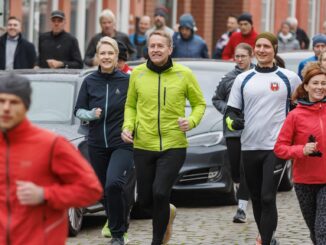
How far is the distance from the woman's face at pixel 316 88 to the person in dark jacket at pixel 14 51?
938cm

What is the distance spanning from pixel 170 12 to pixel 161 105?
22316 millimetres

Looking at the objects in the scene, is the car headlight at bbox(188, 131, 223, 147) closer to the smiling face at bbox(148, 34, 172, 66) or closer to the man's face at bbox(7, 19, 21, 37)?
the smiling face at bbox(148, 34, 172, 66)

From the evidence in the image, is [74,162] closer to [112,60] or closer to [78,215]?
[112,60]

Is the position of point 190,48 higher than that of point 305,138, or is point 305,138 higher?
point 190,48

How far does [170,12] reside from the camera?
3266 centimetres

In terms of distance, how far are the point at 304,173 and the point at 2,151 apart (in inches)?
141

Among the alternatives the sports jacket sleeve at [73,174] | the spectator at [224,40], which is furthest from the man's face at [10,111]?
the spectator at [224,40]

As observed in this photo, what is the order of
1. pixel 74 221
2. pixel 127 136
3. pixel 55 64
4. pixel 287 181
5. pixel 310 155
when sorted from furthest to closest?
pixel 55 64
pixel 287 181
pixel 74 221
pixel 127 136
pixel 310 155

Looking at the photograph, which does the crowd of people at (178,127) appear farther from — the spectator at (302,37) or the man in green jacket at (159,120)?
the spectator at (302,37)

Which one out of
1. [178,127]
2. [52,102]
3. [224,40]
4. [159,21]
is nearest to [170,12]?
[224,40]

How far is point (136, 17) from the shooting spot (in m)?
29.3

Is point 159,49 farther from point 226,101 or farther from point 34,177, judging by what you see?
point 34,177

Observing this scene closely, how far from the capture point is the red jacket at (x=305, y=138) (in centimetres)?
954

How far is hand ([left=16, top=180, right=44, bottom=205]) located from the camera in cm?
626
